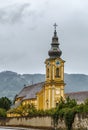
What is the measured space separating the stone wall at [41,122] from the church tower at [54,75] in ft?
46.8

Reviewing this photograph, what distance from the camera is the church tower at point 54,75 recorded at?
15175 centimetres

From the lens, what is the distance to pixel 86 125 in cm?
7088

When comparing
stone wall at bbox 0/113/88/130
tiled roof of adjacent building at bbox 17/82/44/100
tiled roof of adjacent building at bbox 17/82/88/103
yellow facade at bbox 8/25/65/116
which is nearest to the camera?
stone wall at bbox 0/113/88/130

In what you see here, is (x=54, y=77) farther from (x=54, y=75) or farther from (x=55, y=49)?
(x=55, y=49)

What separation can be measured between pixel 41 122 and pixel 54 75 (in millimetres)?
50621

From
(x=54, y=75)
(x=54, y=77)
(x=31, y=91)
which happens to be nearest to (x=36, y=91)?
(x=31, y=91)

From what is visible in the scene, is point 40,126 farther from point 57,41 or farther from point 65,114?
point 57,41

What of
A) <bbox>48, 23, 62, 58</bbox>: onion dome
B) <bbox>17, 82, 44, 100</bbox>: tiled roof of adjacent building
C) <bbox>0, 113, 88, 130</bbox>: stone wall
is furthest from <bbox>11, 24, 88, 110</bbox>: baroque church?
<bbox>0, 113, 88, 130</bbox>: stone wall

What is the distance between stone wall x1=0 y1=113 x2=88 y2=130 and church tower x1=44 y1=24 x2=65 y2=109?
1425 cm

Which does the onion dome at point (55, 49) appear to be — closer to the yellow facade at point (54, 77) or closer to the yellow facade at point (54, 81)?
the yellow facade at point (54, 77)

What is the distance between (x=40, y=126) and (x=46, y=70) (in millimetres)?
52479

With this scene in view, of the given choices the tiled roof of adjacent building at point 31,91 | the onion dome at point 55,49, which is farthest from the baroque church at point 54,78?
the tiled roof of adjacent building at point 31,91

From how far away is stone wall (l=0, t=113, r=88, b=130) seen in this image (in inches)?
2857

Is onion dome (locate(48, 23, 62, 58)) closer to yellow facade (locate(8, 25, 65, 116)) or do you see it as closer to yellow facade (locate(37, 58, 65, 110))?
yellow facade (locate(8, 25, 65, 116))
